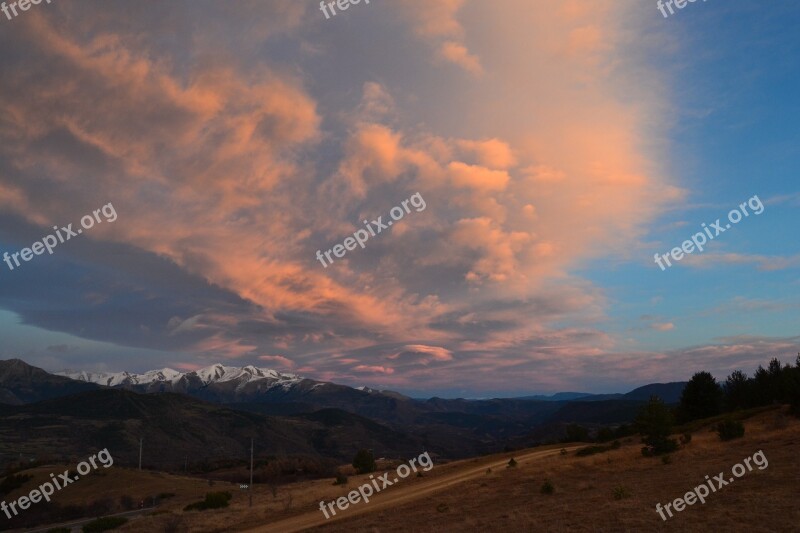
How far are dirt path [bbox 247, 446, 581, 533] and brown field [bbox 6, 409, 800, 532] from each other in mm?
105

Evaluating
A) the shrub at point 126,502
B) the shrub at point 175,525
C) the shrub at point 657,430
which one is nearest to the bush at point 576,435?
the shrub at point 657,430

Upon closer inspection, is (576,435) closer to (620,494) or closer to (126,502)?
(620,494)

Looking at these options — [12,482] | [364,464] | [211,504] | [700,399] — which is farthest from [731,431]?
[12,482]

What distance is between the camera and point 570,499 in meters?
25.7

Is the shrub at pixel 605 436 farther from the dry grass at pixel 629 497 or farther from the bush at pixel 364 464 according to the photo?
the bush at pixel 364 464

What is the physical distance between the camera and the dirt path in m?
30.5

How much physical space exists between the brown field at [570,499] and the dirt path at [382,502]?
0.35 feet

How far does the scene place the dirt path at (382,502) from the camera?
100 ft

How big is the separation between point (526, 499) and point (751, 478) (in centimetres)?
1158

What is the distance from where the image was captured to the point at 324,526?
93.4 feet

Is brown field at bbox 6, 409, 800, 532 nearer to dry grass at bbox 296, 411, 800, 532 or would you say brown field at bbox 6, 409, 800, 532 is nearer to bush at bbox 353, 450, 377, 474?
dry grass at bbox 296, 411, 800, 532

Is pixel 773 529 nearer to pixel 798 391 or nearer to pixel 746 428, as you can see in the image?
pixel 746 428

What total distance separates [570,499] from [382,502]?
16.1 meters

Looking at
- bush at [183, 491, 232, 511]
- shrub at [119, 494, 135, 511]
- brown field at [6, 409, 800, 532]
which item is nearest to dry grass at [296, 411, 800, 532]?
brown field at [6, 409, 800, 532]
